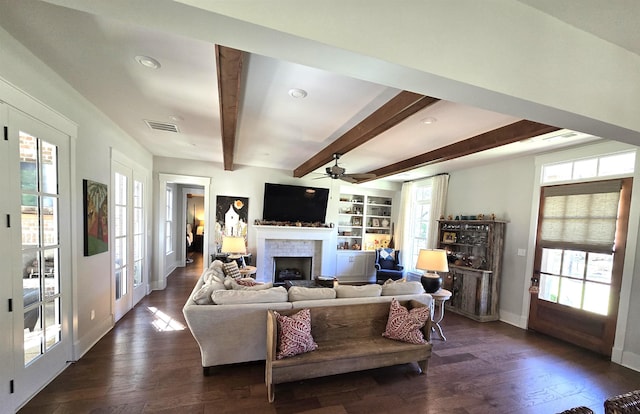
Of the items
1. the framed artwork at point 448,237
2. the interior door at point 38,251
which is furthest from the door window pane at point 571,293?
the interior door at point 38,251

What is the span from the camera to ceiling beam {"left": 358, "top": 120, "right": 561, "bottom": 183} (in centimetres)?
260

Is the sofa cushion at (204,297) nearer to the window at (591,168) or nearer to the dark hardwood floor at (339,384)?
the dark hardwood floor at (339,384)

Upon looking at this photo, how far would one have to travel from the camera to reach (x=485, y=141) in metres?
3.10

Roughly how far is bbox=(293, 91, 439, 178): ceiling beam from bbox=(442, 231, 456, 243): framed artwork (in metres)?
3.11

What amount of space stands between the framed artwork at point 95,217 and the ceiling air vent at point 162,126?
3.14 ft

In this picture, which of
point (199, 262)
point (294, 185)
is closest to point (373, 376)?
point (294, 185)

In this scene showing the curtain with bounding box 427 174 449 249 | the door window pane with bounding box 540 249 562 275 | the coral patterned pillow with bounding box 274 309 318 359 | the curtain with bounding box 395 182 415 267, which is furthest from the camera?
the curtain with bounding box 395 182 415 267

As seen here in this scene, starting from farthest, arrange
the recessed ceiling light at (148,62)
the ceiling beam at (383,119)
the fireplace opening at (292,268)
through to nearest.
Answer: the fireplace opening at (292,268)
the ceiling beam at (383,119)
the recessed ceiling light at (148,62)

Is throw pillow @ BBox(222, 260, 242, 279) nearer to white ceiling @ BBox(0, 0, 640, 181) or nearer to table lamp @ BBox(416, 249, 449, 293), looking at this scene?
white ceiling @ BBox(0, 0, 640, 181)

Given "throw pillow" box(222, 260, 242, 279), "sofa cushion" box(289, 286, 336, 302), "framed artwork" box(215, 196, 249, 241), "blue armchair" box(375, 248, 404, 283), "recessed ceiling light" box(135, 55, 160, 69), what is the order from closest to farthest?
"recessed ceiling light" box(135, 55, 160, 69) → "sofa cushion" box(289, 286, 336, 302) → "throw pillow" box(222, 260, 242, 279) → "framed artwork" box(215, 196, 249, 241) → "blue armchair" box(375, 248, 404, 283)

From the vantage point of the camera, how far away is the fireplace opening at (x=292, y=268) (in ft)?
20.4

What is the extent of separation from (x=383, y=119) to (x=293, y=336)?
7.21ft

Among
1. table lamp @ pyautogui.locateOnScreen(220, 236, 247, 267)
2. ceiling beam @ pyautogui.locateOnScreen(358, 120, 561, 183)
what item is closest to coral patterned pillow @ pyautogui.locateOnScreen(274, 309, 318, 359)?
table lamp @ pyautogui.locateOnScreen(220, 236, 247, 267)

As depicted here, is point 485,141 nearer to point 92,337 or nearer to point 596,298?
point 596,298
